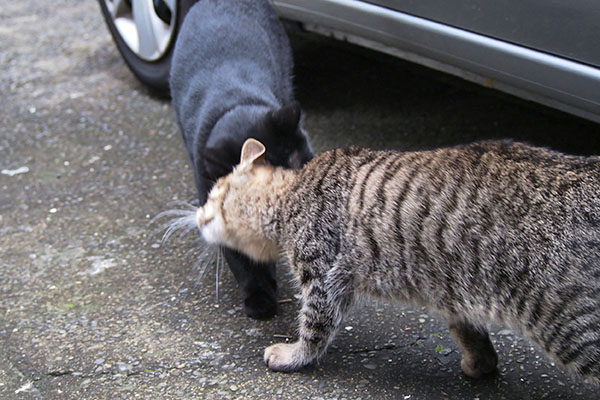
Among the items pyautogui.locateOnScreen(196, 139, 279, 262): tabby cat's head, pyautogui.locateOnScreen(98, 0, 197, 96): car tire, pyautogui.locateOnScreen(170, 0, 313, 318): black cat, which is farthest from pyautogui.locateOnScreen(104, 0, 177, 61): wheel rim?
pyautogui.locateOnScreen(196, 139, 279, 262): tabby cat's head

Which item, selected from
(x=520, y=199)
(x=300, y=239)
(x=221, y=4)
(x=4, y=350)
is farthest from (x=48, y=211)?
(x=520, y=199)

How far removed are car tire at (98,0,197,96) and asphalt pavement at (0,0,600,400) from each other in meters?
0.20

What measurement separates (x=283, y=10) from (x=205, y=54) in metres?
0.64

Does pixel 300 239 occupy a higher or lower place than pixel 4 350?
higher

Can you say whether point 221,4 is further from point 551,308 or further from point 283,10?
point 551,308

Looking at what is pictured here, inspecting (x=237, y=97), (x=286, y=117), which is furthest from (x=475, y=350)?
(x=237, y=97)

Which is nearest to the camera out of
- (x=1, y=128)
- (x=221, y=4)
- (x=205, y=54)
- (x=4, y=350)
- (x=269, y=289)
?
(x=4, y=350)

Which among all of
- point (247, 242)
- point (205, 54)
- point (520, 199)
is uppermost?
point (520, 199)

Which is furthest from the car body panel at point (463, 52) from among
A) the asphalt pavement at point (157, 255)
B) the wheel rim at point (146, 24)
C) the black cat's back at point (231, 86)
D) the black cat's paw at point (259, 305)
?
the black cat's paw at point (259, 305)

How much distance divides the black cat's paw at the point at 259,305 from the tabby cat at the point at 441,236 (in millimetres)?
169

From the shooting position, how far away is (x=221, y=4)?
14.3 feet

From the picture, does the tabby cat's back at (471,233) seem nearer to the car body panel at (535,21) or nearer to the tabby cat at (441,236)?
the tabby cat at (441,236)

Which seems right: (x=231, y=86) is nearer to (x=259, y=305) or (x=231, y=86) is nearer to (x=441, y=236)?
(x=259, y=305)

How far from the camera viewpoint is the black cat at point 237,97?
3.41m
